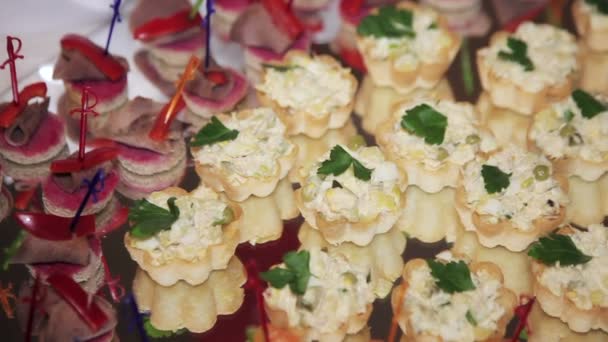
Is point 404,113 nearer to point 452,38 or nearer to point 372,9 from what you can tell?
point 452,38

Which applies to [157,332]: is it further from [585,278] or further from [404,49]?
[404,49]

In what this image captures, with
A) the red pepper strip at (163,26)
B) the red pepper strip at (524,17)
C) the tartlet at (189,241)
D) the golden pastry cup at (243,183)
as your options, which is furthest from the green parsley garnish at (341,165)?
the red pepper strip at (524,17)

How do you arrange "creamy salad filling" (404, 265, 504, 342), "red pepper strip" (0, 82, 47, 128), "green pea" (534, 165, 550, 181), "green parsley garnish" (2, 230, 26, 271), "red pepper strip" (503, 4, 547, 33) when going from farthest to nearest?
"red pepper strip" (503, 4, 547, 33) → "red pepper strip" (0, 82, 47, 128) → "green pea" (534, 165, 550, 181) → "green parsley garnish" (2, 230, 26, 271) → "creamy salad filling" (404, 265, 504, 342)

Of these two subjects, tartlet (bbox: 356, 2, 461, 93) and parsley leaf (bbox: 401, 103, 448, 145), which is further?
tartlet (bbox: 356, 2, 461, 93)

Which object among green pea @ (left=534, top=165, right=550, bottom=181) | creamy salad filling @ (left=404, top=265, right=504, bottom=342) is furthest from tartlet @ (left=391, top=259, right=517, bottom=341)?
green pea @ (left=534, top=165, right=550, bottom=181)

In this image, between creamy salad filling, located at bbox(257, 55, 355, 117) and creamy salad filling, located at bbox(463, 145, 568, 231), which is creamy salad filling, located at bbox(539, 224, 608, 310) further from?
creamy salad filling, located at bbox(257, 55, 355, 117)
